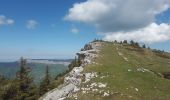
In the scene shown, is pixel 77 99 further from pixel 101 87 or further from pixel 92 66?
pixel 92 66

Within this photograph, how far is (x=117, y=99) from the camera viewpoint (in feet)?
122

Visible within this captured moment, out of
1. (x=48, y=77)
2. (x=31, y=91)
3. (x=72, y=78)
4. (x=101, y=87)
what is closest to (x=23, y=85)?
(x=31, y=91)

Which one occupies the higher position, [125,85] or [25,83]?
[125,85]

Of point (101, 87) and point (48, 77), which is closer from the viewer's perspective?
point (101, 87)

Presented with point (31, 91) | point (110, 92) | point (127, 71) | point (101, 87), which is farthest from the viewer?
point (31, 91)

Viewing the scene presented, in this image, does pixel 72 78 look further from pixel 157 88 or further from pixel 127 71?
pixel 157 88

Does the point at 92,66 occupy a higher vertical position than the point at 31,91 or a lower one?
higher

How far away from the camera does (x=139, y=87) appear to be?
4300cm

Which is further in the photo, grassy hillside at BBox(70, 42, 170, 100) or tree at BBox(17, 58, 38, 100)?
tree at BBox(17, 58, 38, 100)

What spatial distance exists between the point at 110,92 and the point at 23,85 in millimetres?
33526

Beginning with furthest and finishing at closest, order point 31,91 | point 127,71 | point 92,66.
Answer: point 31,91, point 92,66, point 127,71

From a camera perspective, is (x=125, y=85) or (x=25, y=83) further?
(x=25, y=83)

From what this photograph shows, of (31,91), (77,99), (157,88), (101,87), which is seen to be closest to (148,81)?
(157,88)

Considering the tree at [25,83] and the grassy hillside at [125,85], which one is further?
the tree at [25,83]
